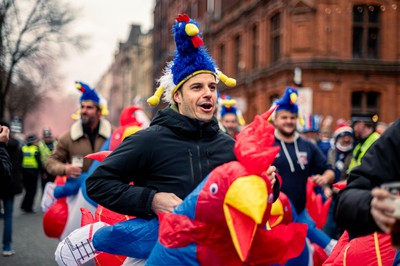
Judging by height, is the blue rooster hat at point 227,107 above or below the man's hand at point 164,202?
above

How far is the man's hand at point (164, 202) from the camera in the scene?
2.95 meters

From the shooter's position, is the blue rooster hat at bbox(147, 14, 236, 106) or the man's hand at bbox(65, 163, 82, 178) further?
the man's hand at bbox(65, 163, 82, 178)

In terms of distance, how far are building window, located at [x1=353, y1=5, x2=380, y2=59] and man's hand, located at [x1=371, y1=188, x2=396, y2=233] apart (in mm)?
22387

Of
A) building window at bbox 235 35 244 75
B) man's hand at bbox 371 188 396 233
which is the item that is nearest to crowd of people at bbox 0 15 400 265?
man's hand at bbox 371 188 396 233

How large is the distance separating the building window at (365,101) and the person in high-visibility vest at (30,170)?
13.7 m

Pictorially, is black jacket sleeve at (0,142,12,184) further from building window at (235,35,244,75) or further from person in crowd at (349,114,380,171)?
building window at (235,35,244,75)

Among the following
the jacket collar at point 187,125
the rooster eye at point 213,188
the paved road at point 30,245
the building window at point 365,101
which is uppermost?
the building window at point 365,101

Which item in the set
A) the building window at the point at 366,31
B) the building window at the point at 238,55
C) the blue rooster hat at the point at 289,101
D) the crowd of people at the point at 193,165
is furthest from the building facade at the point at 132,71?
the crowd of people at the point at 193,165

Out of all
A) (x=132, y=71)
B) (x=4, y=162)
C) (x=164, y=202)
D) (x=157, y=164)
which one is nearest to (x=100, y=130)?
(x=4, y=162)

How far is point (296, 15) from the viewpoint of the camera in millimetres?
23109

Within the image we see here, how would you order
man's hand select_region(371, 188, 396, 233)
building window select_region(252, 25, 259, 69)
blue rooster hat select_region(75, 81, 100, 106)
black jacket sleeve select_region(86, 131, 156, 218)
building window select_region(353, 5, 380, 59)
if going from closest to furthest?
man's hand select_region(371, 188, 396, 233) < black jacket sleeve select_region(86, 131, 156, 218) < blue rooster hat select_region(75, 81, 100, 106) < building window select_region(353, 5, 380, 59) < building window select_region(252, 25, 259, 69)

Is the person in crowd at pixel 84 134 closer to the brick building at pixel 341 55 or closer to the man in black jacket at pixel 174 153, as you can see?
the man in black jacket at pixel 174 153

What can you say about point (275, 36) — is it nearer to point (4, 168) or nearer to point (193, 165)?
point (4, 168)

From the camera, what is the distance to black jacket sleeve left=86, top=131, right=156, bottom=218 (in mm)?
3076
